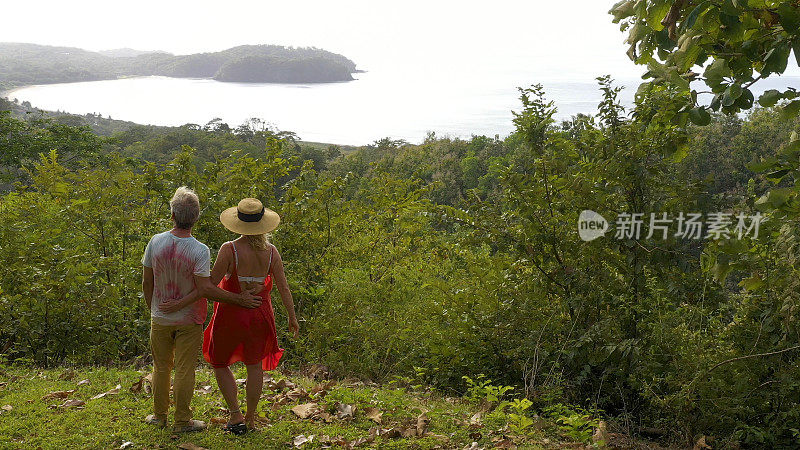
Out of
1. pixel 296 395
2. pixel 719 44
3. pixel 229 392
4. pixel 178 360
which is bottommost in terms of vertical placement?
pixel 296 395

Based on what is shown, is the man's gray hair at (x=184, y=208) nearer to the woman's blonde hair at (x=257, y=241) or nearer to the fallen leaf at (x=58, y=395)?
the woman's blonde hair at (x=257, y=241)

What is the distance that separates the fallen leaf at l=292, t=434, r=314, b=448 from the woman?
1.24 ft

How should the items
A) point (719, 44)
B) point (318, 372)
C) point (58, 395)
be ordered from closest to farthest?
point (719, 44)
point (58, 395)
point (318, 372)

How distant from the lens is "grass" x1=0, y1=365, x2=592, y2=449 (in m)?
4.76

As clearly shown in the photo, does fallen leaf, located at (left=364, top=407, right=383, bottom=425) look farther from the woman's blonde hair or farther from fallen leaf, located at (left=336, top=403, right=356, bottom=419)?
the woman's blonde hair

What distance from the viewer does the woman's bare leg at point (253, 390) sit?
4836 millimetres

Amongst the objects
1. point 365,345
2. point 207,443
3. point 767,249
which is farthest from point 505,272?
point 207,443

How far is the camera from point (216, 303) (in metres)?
4.91

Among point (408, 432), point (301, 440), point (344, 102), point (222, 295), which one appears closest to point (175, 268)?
point (222, 295)

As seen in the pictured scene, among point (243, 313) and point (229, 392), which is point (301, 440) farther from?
point (243, 313)

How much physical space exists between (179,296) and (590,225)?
13.2ft

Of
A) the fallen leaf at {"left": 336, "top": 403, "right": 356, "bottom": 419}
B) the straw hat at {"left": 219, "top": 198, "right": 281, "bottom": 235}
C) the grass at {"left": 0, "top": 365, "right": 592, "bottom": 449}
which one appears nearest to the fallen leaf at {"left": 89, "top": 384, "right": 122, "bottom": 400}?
the grass at {"left": 0, "top": 365, "right": 592, "bottom": 449}

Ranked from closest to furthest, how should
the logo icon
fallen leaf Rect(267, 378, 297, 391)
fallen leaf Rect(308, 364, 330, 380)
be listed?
1. fallen leaf Rect(267, 378, 297, 391)
2. the logo icon
3. fallen leaf Rect(308, 364, 330, 380)

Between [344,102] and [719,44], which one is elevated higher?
[344,102]
